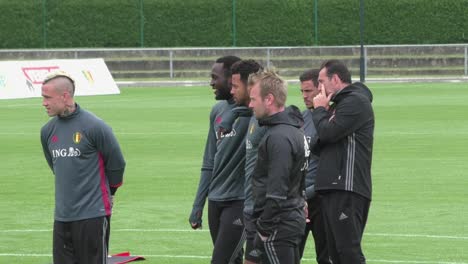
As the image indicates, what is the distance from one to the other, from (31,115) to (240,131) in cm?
2504

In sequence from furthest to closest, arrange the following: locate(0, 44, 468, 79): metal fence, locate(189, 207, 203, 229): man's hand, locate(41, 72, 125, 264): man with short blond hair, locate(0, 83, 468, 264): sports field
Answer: locate(0, 44, 468, 79): metal fence
locate(0, 83, 468, 264): sports field
locate(189, 207, 203, 229): man's hand
locate(41, 72, 125, 264): man with short blond hair

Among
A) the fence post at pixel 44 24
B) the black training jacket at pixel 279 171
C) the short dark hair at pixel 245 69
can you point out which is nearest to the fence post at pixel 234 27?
the fence post at pixel 44 24

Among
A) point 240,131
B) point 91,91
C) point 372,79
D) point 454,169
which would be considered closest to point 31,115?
point 91,91

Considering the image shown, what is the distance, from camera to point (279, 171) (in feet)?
29.0

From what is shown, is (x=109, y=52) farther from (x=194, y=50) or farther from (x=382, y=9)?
(x=382, y=9)

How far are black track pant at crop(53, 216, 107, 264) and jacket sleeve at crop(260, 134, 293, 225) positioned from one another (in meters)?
1.59

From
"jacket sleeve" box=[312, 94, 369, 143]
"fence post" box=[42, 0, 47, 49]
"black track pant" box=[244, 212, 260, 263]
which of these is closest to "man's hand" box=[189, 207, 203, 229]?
"black track pant" box=[244, 212, 260, 263]

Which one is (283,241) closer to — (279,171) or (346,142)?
(279,171)

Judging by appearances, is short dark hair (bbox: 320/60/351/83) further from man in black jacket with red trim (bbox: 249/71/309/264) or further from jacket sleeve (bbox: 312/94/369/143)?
man in black jacket with red trim (bbox: 249/71/309/264)

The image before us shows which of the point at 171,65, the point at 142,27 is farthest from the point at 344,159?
the point at 142,27

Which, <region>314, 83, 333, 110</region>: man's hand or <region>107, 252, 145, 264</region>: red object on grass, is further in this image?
<region>107, 252, 145, 264</region>: red object on grass

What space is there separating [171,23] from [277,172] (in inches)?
1978

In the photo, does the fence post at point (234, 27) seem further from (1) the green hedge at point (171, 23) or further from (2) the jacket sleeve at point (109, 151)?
(2) the jacket sleeve at point (109, 151)

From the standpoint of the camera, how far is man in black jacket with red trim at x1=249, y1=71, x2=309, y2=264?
889cm
